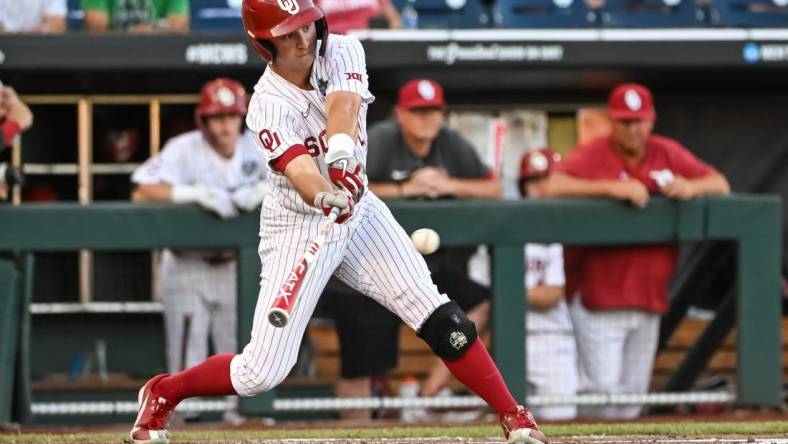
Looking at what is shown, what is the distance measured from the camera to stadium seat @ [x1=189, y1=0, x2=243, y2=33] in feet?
30.0

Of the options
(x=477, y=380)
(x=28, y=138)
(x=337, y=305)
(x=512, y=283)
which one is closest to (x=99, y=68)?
(x=28, y=138)

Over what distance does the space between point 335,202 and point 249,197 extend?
9.43 feet

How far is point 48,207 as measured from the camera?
23.1 feet

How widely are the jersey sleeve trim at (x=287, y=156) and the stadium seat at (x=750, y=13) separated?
17.0 ft

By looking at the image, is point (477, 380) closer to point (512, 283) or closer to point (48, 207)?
point (512, 283)

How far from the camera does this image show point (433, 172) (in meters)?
7.29

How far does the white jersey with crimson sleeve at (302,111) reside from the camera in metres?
4.58

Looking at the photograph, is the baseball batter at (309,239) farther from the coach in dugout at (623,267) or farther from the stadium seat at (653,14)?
the stadium seat at (653,14)

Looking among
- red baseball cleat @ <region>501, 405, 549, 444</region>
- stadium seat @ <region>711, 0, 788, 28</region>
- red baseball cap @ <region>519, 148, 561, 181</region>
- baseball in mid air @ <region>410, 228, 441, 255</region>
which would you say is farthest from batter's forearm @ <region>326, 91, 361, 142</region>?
stadium seat @ <region>711, 0, 788, 28</region>

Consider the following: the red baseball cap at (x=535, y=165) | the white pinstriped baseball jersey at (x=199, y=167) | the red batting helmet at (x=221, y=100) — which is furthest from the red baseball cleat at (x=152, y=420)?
the red baseball cap at (x=535, y=165)

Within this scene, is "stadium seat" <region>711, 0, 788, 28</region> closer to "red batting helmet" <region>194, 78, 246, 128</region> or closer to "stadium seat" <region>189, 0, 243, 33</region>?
"stadium seat" <region>189, 0, 243, 33</region>

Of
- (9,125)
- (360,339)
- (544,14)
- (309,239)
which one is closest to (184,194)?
(9,125)

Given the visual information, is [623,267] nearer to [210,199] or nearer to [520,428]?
[210,199]

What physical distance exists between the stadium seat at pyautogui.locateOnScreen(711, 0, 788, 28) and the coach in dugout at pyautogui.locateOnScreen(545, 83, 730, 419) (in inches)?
75.6
